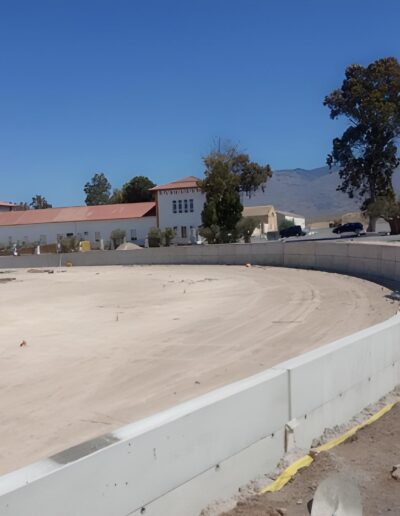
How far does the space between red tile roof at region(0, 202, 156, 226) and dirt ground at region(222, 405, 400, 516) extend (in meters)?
71.3

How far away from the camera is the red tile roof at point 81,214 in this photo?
3061 inches

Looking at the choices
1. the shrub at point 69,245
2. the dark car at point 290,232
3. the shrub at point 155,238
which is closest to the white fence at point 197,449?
the shrub at point 155,238

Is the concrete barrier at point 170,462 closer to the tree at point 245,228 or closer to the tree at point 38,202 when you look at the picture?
the tree at point 245,228

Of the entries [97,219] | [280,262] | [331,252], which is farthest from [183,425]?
[97,219]

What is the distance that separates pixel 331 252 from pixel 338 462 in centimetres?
2482

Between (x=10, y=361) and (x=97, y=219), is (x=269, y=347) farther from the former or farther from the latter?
(x=97, y=219)

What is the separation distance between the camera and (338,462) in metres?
5.45

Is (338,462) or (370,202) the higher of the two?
(370,202)

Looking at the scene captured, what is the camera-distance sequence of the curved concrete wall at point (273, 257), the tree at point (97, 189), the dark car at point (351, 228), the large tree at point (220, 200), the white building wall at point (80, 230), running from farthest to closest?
the tree at point (97, 189) < the white building wall at point (80, 230) < the dark car at point (351, 228) < the large tree at point (220, 200) < the curved concrete wall at point (273, 257)

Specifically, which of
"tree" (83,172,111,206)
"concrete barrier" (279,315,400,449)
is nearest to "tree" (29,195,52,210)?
"tree" (83,172,111,206)

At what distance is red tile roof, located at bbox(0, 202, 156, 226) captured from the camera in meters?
77.8

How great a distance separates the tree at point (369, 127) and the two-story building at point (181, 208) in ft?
55.6

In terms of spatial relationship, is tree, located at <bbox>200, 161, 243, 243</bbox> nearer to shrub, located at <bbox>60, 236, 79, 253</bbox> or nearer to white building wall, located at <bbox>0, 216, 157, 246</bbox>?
shrub, located at <bbox>60, 236, 79, 253</bbox>

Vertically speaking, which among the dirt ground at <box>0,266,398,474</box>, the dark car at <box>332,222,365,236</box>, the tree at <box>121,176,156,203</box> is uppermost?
the tree at <box>121,176,156,203</box>
